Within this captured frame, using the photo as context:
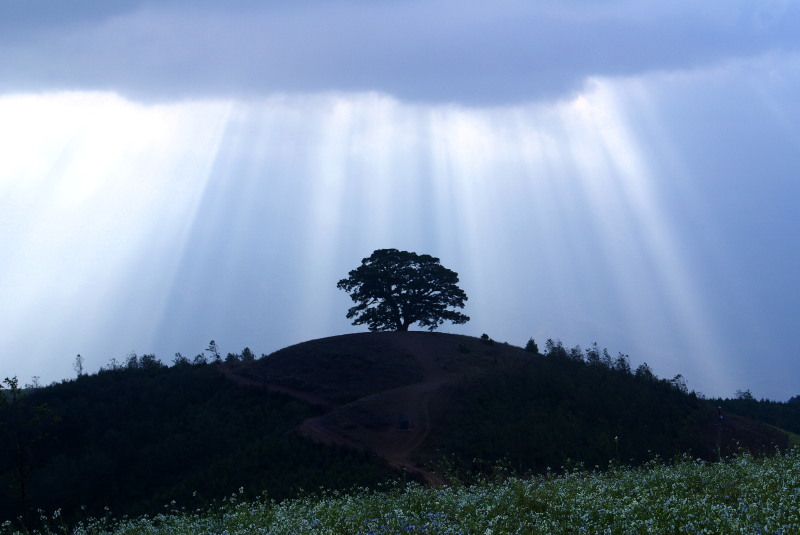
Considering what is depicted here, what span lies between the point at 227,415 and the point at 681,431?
24649mm

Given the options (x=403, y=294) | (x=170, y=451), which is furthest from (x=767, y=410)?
(x=170, y=451)

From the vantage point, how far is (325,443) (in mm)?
35438

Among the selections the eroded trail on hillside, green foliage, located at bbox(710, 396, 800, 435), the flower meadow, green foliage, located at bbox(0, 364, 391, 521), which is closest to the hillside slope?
the eroded trail on hillside

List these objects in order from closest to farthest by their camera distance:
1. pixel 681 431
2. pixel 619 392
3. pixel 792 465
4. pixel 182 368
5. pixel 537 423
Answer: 1. pixel 792 465
2. pixel 537 423
3. pixel 681 431
4. pixel 619 392
5. pixel 182 368

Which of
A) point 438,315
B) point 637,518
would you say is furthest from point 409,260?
point 637,518

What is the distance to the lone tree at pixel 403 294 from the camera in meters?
55.7

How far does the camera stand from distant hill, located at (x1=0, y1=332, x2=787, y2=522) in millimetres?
33562

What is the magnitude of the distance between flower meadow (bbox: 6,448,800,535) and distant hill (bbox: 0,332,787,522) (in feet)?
46.0

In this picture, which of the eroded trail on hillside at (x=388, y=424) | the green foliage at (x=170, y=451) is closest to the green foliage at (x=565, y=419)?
the eroded trail on hillside at (x=388, y=424)

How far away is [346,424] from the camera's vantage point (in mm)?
38094

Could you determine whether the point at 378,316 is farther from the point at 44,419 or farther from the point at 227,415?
the point at 44,419

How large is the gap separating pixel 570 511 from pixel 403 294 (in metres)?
44.2

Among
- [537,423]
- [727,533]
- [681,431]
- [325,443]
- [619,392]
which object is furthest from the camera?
[619,392]

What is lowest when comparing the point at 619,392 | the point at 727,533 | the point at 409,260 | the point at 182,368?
the point at 727,533
